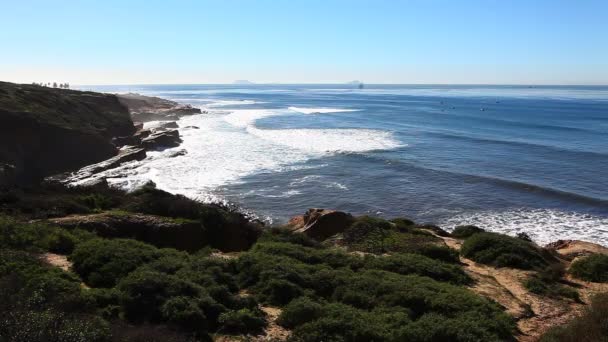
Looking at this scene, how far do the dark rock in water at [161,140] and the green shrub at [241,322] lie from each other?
41243 mm

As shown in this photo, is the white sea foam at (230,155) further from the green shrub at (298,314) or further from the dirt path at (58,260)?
the green shrub at (298,314)

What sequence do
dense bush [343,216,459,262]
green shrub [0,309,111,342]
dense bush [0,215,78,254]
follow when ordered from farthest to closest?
dense bush [343,216,459,262]
dense bush [0,215,78,254]
green shrub [0,309,111,342]

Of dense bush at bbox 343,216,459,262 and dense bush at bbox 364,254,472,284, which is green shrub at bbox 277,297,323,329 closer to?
dense bush at bbox 364,254,472,284

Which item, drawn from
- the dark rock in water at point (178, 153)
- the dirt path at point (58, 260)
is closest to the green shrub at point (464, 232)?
the dirt path at point (58, 260)

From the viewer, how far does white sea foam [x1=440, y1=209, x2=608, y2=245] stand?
25.0 meters

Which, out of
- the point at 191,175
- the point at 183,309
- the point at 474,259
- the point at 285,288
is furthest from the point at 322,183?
the point at 183,309

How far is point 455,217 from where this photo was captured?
93.0 feet

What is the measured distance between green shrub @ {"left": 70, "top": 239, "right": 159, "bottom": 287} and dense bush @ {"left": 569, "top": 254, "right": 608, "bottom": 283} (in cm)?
1322

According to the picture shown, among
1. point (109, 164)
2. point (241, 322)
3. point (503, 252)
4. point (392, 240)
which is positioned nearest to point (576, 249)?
point (503, 252)

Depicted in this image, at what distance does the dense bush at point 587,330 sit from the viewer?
9.31 metres

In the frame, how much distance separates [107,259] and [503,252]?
1275 centimetres

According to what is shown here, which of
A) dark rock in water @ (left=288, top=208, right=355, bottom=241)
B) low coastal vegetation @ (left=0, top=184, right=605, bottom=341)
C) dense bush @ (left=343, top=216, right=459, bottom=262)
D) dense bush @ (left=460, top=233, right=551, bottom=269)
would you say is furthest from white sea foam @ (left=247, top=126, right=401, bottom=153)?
low coastal vegetation @ (left=0, top=184, right=605, bottom=341)

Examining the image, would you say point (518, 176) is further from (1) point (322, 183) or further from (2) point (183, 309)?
(2) point (183, 309)

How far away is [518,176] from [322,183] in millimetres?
15139
